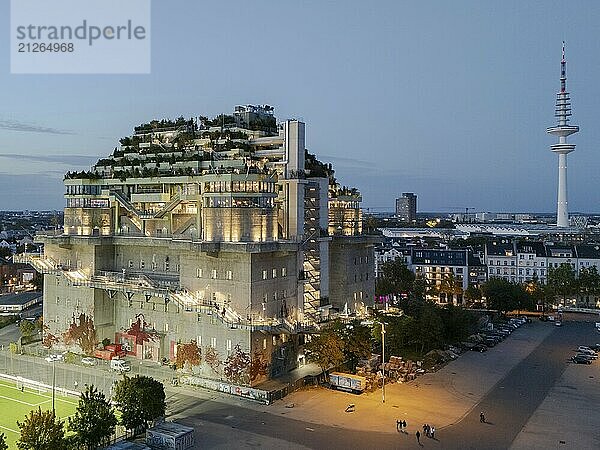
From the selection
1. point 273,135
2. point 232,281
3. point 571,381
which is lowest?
point 571,381

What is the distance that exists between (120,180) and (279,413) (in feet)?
105

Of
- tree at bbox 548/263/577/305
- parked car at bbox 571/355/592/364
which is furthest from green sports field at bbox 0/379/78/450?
tree at bbox 548/263/577/305

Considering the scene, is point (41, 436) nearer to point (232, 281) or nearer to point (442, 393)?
point (232, 281)

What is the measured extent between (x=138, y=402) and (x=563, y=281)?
242 feet

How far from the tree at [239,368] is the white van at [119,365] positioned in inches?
422

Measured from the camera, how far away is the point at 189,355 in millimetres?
51031

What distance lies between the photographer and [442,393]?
158 feet

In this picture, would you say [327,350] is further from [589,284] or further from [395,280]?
[589,284]

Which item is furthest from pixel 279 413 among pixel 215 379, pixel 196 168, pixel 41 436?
pixel 196 168

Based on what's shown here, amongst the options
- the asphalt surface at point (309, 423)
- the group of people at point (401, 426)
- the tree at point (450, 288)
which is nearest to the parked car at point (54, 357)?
the asphalt surface at point (309, 423)

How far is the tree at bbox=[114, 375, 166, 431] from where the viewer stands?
3697 cm

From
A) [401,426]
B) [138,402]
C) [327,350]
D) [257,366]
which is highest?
[327,350]

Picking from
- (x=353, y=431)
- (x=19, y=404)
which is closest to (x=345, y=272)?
(x=353, y=431)

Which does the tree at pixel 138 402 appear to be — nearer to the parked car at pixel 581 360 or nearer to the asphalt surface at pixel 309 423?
the asphalt surface at pixel 309 423
